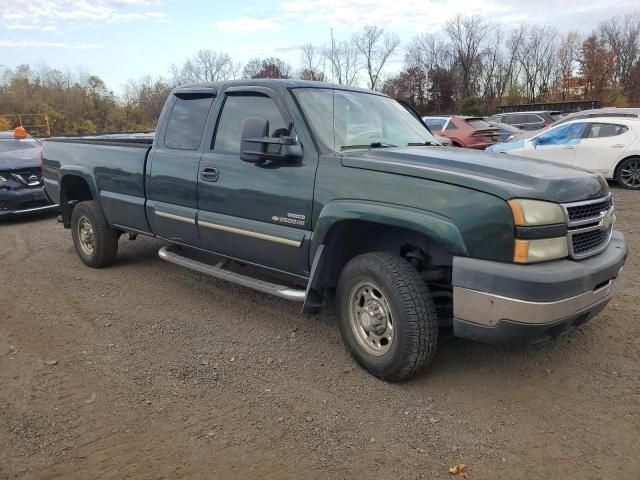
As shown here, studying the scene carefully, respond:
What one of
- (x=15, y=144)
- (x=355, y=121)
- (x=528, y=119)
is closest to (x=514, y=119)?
(x=528, y=119)

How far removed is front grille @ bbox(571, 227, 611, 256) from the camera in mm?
3137

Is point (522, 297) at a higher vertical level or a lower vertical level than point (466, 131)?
lower

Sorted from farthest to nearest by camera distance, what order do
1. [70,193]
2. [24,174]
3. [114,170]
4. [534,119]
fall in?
[534,119] < [24,174] < [70,193] < [114,170]

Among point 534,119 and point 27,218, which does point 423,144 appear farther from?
point 534,119

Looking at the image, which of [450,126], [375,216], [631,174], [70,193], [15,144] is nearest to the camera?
[375,216]

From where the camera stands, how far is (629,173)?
11.0 metres

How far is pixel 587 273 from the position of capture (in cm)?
303

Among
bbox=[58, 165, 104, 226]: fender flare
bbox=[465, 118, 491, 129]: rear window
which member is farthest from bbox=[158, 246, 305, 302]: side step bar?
Result: bbox=[465, 118, 491, 129]: rear window

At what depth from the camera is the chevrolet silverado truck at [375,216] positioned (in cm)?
295

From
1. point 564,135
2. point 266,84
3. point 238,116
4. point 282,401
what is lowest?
point 282,401

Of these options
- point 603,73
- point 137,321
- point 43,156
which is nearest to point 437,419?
point 137,321

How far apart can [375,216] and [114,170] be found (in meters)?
3.41

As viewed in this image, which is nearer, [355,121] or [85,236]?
[355,121]

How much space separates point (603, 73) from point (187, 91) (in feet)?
196
